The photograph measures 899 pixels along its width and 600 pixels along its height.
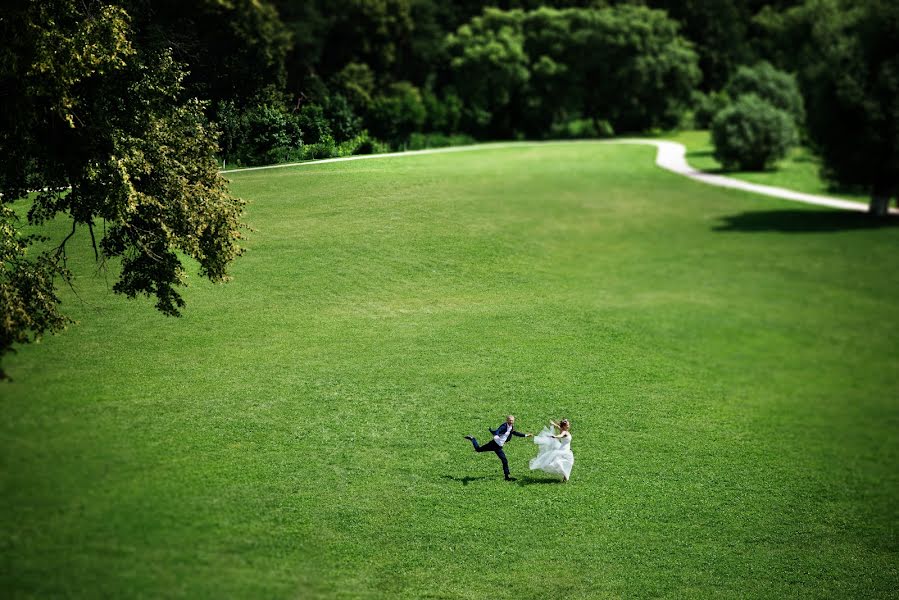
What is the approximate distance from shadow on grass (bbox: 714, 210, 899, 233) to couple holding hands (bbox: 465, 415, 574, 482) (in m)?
18.0

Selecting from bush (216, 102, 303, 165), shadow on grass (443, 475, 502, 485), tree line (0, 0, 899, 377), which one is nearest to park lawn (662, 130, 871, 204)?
tree line (0, 0, 899, 377)

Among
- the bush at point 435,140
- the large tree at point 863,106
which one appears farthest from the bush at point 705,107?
the bush at point 435,140

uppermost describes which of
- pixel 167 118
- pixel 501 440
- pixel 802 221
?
pixel 167 118

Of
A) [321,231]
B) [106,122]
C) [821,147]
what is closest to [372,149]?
[321,231]

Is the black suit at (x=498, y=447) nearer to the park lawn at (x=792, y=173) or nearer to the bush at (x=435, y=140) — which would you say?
the bush at (x=435, y=140)

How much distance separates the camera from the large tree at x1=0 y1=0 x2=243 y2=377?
887 centimetres

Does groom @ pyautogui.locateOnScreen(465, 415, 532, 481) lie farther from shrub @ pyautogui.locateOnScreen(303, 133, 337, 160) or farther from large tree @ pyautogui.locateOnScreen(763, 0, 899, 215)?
large tree @ pyautogui.locateOnScreen(763, 0, 899, 215)

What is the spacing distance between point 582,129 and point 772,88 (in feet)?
34.3

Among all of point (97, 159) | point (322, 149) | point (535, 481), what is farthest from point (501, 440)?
point (97, 159)

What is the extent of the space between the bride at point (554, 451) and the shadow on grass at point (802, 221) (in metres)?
18.0

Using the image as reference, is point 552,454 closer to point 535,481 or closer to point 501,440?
point 535,481

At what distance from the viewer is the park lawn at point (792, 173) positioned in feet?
108

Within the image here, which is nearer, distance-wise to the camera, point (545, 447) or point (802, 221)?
point (545, 447)

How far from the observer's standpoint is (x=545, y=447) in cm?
1148
